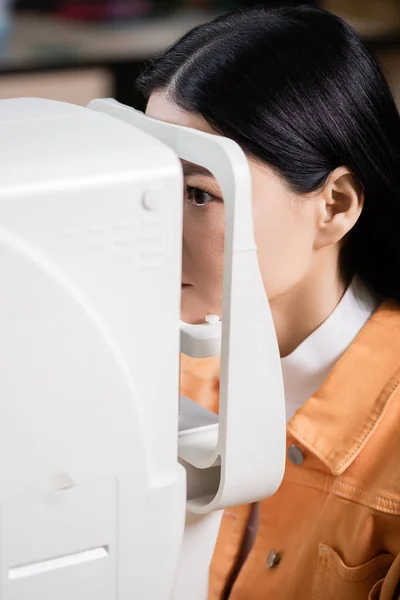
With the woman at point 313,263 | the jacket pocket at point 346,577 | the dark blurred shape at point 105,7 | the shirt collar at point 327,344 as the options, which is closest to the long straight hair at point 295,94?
the woman at point 313,263

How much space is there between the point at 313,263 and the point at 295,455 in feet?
0.66

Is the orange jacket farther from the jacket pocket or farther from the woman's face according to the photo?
the woman's face

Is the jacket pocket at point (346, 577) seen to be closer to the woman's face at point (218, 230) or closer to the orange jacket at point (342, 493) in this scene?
the orange jacket at point (342, 493)

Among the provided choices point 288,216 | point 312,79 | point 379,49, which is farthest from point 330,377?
point 379,49

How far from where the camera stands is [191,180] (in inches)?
33.0

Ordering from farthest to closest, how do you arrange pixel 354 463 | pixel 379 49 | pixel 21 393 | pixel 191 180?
pixel 379 49
pixel 354 463
pixel 191 180
pixel 21 393

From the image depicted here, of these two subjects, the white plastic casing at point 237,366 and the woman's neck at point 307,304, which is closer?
the white plastic casing at point 237,366

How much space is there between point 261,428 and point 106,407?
0.13 metres

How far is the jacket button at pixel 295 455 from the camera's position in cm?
100

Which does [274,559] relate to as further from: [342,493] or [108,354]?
[108,354]

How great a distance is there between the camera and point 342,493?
963 mm

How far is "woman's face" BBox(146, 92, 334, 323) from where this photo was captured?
2.76 feet

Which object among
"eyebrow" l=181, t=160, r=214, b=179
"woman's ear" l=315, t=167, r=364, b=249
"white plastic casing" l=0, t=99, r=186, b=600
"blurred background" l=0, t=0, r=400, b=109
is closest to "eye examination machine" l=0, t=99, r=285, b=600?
"white plastic casing" l=0, t=99, r=186, b=600

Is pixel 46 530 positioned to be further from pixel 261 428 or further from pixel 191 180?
pixel 191 180
